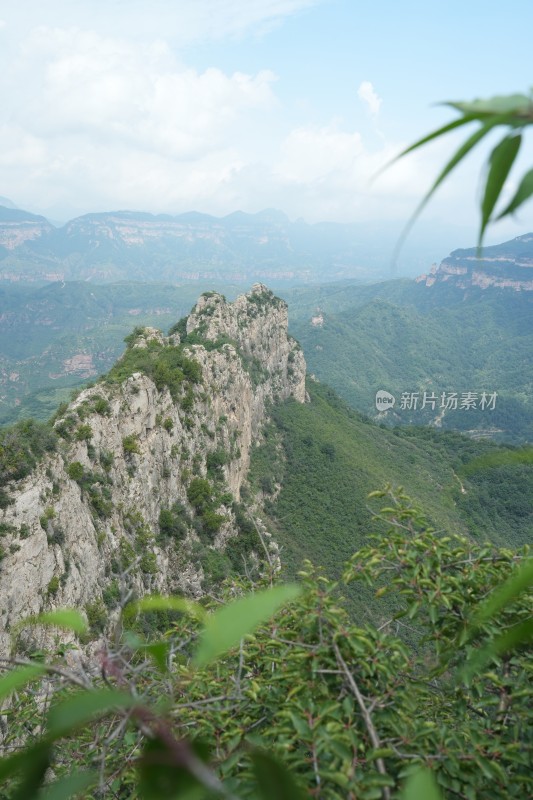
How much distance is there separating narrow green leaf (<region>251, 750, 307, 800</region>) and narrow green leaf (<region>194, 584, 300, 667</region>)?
167 millimetres

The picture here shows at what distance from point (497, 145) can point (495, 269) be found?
185810 mm

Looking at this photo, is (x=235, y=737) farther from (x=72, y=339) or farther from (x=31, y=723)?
(x=72, y=339)

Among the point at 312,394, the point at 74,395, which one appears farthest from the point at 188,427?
the point at 312,394

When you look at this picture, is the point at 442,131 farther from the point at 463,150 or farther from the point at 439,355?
the point at 439,355

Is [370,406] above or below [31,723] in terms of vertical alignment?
below

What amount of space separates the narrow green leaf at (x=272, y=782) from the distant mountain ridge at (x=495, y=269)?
16345cm

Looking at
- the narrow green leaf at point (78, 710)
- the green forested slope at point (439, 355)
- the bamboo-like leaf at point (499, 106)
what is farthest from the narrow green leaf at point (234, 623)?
the green forested slope at point (439, 355)

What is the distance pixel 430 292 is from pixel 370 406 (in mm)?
100157

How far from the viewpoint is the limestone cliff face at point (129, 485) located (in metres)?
11.5

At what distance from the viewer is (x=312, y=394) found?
5219cm
